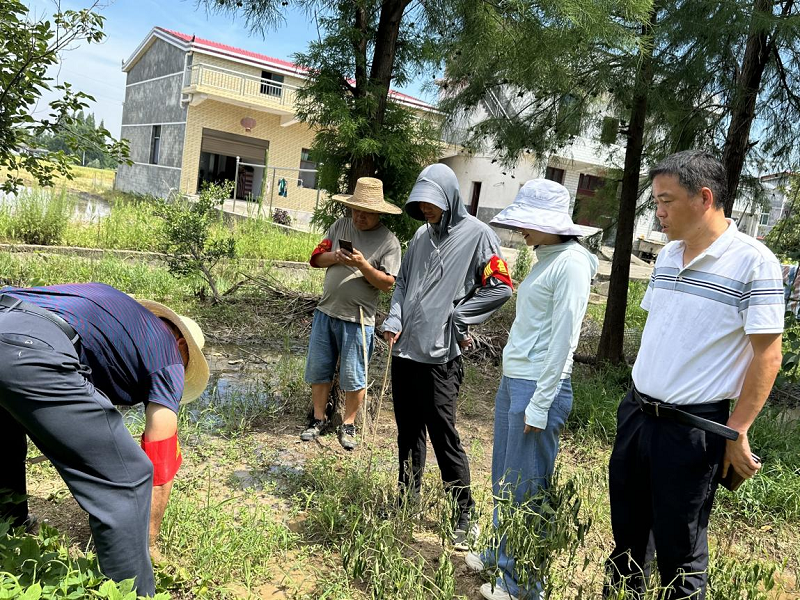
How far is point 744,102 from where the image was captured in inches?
208

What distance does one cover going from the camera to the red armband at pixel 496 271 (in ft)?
9.87

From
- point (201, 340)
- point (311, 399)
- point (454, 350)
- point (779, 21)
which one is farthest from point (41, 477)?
point (779, 21)

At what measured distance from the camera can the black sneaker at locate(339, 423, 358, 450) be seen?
13.2 feet

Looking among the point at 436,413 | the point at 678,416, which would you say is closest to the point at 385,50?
the point at 436,413

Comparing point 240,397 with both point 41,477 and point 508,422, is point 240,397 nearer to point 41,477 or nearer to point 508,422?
point 41,477

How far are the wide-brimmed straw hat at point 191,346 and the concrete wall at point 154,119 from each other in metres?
19.2

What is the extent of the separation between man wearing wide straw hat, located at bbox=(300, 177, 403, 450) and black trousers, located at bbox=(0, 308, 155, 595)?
211cm

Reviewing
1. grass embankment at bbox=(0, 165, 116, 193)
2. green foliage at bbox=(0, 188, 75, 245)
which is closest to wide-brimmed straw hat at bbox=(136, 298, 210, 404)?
grass embankment at bbox=(0, 165, 116, 193)

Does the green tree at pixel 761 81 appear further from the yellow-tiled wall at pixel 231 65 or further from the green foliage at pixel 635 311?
the yellow-tiled wall at pixel 231 65

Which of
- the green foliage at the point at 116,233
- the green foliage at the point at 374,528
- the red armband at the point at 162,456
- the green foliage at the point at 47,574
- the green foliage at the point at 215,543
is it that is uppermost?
the green foliage at the point at 116,233

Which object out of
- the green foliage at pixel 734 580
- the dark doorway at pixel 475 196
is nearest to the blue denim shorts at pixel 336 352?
the green foliage at pixel 734 580

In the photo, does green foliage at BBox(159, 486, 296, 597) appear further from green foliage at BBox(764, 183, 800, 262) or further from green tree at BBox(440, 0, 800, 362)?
green foliage at BBox(764, 183, 800, 262)

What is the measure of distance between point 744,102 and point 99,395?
543 centimetres

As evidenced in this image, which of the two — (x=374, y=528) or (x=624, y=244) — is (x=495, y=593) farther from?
(x=624, y=244)
